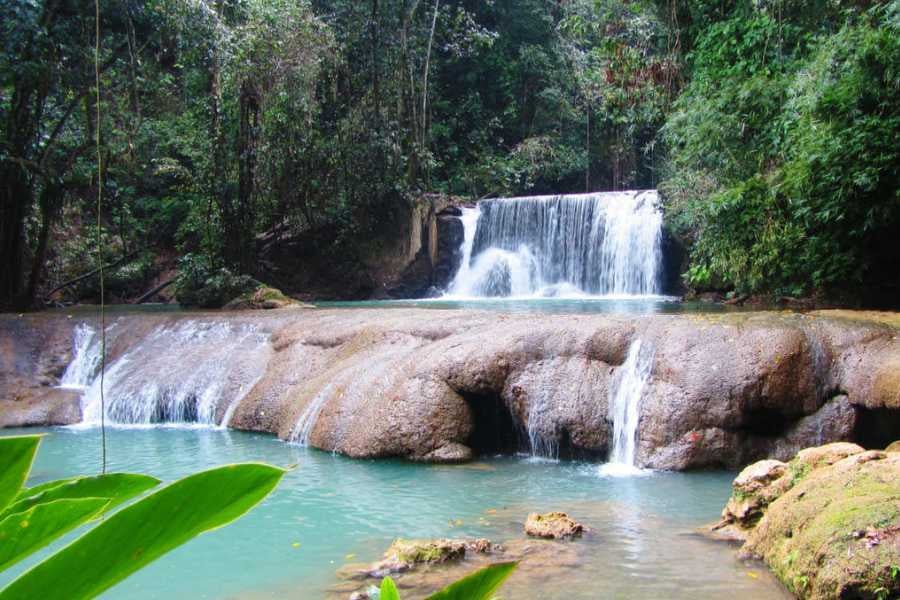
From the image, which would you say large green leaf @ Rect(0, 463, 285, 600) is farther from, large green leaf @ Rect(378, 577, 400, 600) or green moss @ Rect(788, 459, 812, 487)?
green moss @ Rect(788, 459, 812, 487)

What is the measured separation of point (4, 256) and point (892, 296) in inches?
537

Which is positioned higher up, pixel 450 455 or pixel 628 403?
pixel 628 403

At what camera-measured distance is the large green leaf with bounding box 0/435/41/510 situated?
0.69 metres

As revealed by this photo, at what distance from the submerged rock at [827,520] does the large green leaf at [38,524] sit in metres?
4.09

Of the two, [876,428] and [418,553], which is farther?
[876,428]

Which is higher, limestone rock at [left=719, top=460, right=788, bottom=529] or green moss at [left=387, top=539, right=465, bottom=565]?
limestone rock at [left=719, top=460, right=788, bottom=529]

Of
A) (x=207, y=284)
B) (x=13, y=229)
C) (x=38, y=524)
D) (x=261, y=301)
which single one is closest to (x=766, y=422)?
(x=38, y=524)

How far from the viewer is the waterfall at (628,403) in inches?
316

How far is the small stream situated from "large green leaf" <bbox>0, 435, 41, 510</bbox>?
13.7 ft

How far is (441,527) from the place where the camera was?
602 centimetres

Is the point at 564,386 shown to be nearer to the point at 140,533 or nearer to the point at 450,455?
the point at 450,455

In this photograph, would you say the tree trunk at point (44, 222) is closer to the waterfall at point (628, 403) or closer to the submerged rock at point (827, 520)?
the waterfall at point (628, 403)

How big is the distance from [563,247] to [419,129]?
5972 mm

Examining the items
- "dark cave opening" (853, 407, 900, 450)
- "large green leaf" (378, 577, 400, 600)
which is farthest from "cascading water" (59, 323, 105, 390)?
"large green leaf" (378, 577, 400, 600)
